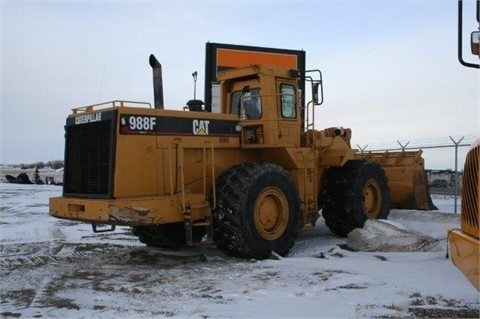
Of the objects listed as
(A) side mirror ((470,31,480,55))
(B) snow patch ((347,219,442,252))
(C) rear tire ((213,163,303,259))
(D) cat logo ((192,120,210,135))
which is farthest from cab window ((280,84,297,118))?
(A) side mirror ((470,31,480,55))

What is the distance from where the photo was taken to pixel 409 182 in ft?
43.5

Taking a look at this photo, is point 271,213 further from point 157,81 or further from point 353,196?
point 157,81

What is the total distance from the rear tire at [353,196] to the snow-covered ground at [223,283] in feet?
1.75

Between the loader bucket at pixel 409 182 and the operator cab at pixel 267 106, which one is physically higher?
the operator cab at pixel 267 106

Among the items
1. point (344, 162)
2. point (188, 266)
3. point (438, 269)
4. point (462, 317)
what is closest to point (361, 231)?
point (344, 162)

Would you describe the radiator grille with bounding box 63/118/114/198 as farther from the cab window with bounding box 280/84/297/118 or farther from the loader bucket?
the loader bucket

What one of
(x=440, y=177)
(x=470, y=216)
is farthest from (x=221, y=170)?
(x=440, y=177)

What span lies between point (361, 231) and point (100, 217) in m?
4.68

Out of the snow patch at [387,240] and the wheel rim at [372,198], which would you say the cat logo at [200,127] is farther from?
the wheel rim at [372,198]

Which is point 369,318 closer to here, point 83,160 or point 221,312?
point 221,312

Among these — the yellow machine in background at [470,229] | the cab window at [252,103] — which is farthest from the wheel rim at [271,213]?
the yellow machine in background at [470,229]

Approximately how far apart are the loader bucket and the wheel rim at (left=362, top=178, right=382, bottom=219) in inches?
75.4

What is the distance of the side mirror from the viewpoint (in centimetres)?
448

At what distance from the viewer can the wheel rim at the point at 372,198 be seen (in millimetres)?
11516
